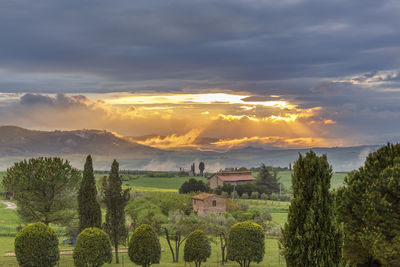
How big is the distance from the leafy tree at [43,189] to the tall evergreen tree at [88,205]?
536 centimetres

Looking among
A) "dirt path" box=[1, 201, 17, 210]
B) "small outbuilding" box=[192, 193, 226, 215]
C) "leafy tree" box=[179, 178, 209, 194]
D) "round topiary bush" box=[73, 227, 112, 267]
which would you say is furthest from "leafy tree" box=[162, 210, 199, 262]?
"leafy tree" box=[179, 178, 209, 194]

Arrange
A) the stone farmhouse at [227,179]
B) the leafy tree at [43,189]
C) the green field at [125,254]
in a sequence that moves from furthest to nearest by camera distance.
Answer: the stone farmhouse at [227,179] < the leafy tree at [43,189] < the green field at [125,254]

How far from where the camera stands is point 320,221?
17.1 metres

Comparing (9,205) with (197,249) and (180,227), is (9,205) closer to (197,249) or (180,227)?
(180,227)

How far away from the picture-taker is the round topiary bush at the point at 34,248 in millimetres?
32344

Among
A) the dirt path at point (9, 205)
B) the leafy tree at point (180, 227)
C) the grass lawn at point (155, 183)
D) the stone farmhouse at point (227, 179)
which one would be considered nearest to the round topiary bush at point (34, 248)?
the leafy tree at point (180, 227)

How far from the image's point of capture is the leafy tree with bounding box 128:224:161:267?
33.6 m

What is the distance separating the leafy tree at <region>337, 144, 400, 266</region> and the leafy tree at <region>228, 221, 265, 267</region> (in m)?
10.5

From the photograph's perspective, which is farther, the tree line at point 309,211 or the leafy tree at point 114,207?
the leafy tree at point 114,207

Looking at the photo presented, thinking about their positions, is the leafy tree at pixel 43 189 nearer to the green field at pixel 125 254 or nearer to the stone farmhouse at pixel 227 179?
the green field at pixel 125 254

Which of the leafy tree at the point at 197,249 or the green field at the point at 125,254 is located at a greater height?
the leafy tree at the point at 197,249

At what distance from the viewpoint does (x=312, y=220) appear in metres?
16.9

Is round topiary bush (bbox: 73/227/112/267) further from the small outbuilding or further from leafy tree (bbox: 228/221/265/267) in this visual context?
the small outbuilding

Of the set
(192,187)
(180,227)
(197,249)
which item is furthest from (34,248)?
(192,187)
